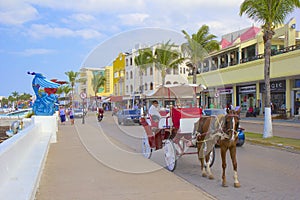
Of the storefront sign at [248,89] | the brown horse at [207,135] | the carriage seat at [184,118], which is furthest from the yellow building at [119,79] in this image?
the brown horse at [207,135]

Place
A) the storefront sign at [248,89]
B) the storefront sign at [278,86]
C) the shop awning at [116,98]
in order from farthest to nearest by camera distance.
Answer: the shop awning at [116,98] → the storefront sign at [248,89] → the storefront sign at [278,86]

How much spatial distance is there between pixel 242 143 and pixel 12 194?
10.7 meters

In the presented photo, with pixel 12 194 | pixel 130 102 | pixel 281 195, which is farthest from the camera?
pixel 130 102

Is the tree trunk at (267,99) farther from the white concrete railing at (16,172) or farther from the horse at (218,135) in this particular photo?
the white concrete railing at (16,172)

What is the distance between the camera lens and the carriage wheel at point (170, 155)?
8.71 metres

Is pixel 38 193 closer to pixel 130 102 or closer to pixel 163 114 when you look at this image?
pixel 163 114

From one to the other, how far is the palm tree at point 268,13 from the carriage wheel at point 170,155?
7854mm

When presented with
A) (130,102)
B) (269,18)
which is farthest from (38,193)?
(130,102)

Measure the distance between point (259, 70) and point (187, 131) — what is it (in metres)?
25.1

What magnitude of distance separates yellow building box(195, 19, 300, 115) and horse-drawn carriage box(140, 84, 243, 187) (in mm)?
12601

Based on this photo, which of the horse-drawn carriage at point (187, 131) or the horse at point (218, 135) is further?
the horse-drawn carriage at point (187, 131)

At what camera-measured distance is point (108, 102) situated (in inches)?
2972

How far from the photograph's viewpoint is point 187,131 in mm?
8508

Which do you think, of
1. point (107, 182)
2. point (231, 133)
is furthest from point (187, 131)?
point (107, 182)
